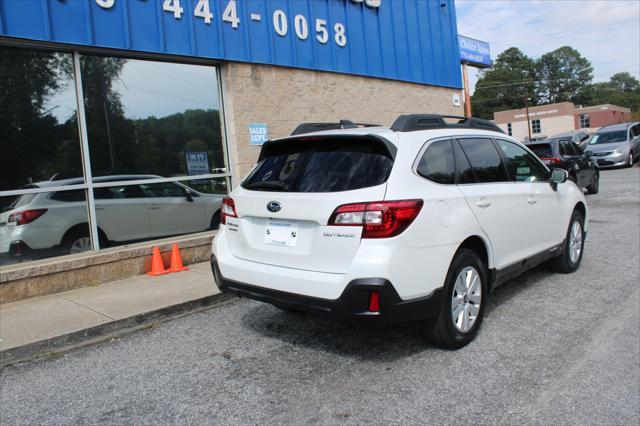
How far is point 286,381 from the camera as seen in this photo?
3.70m

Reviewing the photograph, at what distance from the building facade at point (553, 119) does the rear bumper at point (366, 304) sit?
253 ft

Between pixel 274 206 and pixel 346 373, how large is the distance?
134 cm

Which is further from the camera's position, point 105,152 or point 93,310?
point 105,152

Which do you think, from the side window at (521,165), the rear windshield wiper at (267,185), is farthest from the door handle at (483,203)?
the rear windshield wiper at (267,185)

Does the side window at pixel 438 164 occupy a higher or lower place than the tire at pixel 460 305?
higher

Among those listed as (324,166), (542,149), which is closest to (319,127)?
(324,166)

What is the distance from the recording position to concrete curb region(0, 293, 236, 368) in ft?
14.6

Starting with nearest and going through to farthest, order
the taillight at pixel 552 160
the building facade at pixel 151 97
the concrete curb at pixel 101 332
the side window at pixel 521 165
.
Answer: the concrete curb at pixel 101 332, the side window at pixel 521 165, the building facade at pixel 151 97, the taillight at pixel 552 160

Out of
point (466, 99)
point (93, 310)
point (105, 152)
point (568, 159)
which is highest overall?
point (466, 99)

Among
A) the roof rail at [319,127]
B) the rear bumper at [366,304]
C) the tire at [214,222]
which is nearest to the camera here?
the rear bumper at [366,304]

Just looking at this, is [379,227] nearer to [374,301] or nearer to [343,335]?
[374,301]

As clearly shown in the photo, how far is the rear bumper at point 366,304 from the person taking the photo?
346 cm

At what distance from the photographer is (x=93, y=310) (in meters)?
5.45

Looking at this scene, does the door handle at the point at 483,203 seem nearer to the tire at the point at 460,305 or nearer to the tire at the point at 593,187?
the tire at the point at 460,305
